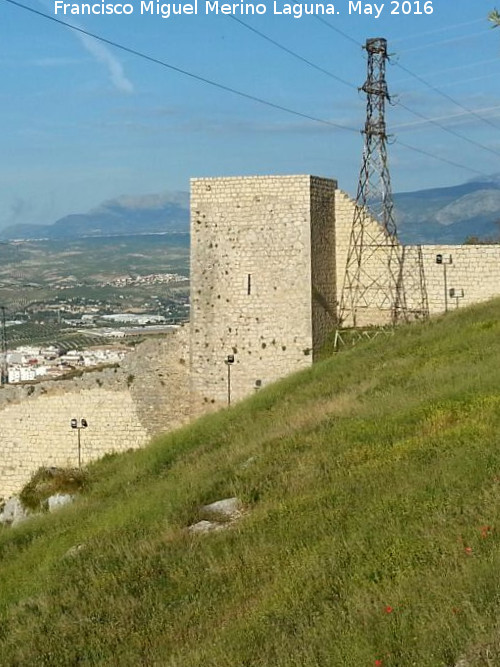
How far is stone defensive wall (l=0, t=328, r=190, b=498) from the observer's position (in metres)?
23.2

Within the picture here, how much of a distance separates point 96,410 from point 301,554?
15339 millimetres

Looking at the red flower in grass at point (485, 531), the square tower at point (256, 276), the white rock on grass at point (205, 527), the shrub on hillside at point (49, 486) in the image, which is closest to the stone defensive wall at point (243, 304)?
the square tower at point (256, 276)

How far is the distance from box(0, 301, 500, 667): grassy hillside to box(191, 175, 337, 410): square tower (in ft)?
20.8

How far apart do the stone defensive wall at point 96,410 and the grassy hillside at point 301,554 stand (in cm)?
741

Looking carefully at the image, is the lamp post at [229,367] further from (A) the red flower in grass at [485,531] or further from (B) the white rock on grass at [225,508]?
(A) the red flower in grass at [485,531]

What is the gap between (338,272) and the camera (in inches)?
920

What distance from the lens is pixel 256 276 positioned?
2208cm

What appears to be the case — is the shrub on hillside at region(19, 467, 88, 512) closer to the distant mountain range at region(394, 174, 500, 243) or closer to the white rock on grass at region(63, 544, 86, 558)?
the white rock on grass at region(63, 544, 86, 558)

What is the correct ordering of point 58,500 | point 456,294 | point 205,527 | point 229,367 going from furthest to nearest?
point 456,294 → point 229,367 → point 58,500 → point 205,527

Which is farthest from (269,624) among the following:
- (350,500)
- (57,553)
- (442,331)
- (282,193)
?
(282,193)

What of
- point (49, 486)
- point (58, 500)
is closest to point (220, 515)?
point (58, 500)

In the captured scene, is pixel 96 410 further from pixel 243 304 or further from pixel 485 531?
pixel 485 531

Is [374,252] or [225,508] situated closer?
[225,508]

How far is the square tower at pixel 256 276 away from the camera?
21953 mm
